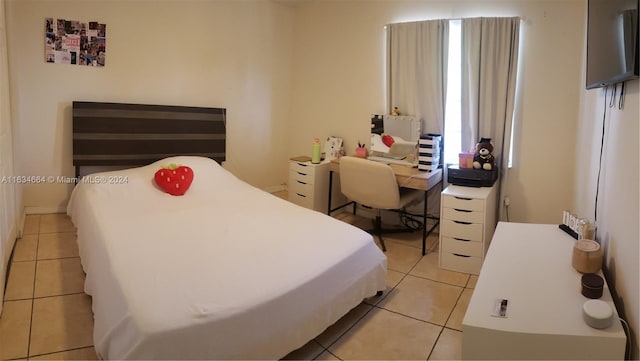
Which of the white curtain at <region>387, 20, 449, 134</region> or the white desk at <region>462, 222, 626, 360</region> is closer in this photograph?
the white desk at <region>462, 222, 626, 360</region>

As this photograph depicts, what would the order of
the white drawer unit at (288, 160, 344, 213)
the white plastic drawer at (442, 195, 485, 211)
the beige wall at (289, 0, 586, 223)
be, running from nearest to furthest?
1. the white plastic drawer at (442, 195, 485, 211)
2. the beige wall at (289, 0, 586, 223)
3. the white drawer unit at (288, 160, 344, 213)

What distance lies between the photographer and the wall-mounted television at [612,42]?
142 centimetres

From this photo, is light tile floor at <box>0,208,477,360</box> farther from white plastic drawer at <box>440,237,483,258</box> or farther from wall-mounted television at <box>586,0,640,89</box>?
wall-mounted television at <box>586,0,640,89</box>

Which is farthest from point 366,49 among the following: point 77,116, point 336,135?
point 77,116

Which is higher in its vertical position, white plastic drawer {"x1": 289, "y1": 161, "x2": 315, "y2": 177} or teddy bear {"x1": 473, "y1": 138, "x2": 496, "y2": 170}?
teddy bear {"x1": 473, "y1": 138, "x2": 496, "y2": 170}

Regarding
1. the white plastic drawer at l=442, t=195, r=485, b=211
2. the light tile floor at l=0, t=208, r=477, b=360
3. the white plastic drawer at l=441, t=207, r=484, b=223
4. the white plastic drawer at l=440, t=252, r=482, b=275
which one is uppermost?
the white plastic drawer at l=442, t=195, r=485, b=211

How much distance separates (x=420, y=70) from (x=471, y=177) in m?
1.12

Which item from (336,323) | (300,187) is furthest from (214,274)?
(300,187)

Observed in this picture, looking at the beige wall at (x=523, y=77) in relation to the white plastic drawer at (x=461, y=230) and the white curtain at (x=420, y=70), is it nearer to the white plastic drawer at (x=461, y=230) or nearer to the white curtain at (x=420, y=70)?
the white curtain at (x=420, y=70)

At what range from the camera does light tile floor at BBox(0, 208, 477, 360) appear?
6.56 ft

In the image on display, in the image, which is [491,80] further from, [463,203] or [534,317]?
[534,317]

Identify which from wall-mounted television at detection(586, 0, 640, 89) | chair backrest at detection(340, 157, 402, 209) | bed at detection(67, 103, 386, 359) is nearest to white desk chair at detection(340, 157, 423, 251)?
chair backrest at detection(340, 157, 402, 209)

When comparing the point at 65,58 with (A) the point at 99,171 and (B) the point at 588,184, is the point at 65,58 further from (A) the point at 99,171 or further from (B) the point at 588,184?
(B) the point at 588,184

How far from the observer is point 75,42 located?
350 cm
